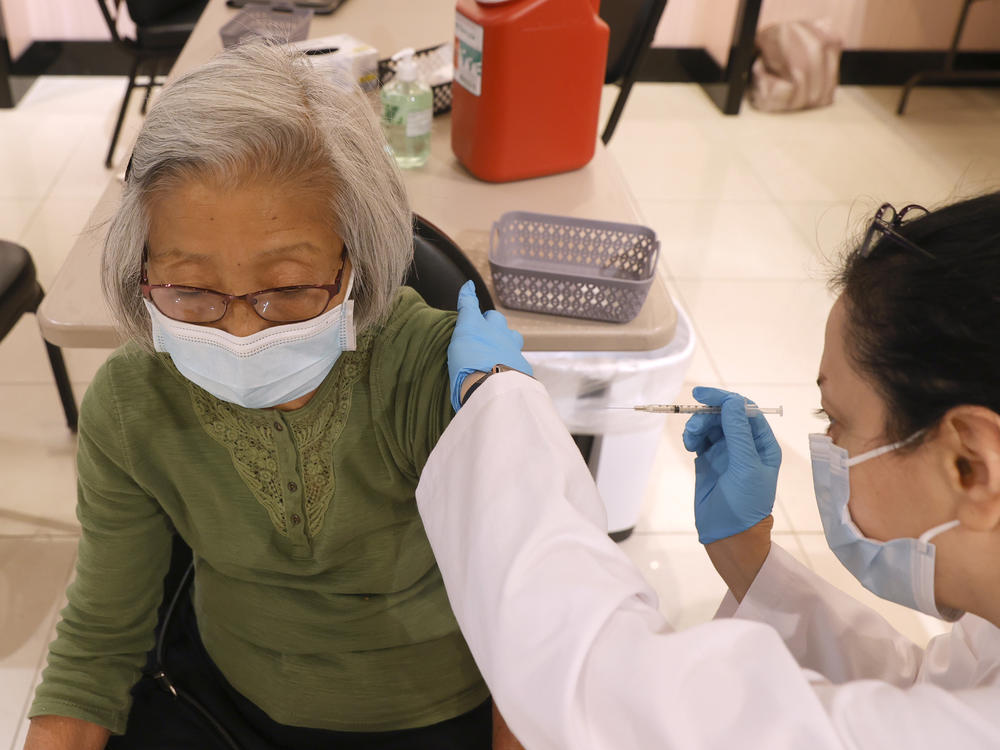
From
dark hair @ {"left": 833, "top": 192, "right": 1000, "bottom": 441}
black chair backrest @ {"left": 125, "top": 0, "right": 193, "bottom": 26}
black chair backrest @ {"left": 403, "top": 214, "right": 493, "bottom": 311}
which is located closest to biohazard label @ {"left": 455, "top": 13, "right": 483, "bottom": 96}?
black chair backrest @ {"left": 403, "top": 214, "right": 493, "bottom": 311}

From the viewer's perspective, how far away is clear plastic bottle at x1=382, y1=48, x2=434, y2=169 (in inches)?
74.9

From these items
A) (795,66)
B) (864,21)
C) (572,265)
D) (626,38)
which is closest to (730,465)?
(572,265)

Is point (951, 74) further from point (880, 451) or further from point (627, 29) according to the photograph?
point (880, 451)

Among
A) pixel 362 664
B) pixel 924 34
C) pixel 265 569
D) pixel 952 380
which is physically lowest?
pixel 924 34

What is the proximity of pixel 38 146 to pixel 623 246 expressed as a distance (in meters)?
3.49

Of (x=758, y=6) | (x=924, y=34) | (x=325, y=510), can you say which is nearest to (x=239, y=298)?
(x=325, y=510)

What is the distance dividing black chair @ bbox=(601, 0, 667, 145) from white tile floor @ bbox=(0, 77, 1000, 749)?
78 cm

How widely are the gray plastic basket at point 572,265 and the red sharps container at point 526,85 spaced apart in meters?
0.30

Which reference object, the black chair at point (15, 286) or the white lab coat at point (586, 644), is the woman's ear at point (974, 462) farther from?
the black chair at point (15, 286)

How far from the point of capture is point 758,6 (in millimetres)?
4469

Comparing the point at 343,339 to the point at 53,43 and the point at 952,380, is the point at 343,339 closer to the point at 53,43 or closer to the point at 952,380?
the point at 952,380

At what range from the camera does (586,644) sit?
851 mm

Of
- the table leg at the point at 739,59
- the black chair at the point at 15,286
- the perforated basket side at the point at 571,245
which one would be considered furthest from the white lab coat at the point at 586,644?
the table leg at the point at 739,59

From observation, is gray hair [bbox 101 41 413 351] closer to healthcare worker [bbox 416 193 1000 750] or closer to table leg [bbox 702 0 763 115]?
healthcare worker [bbox 416 193 1000 750]
